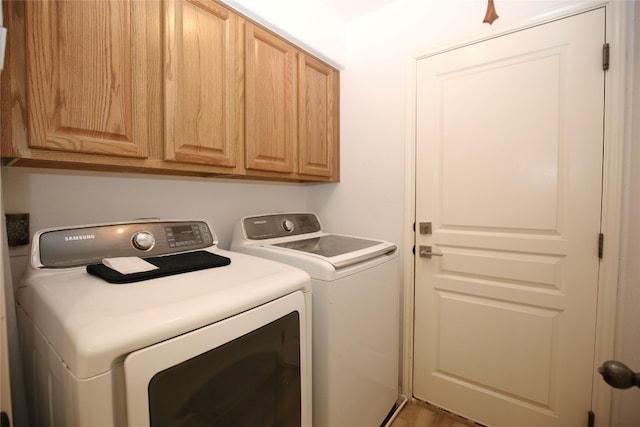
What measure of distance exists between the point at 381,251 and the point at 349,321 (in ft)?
1.41

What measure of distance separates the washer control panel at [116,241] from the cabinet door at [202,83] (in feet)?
1.04

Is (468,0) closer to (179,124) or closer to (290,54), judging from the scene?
(290,54)

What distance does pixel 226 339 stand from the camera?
0.74 meters

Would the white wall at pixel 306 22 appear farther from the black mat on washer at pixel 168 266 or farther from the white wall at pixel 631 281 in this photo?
the white wall at pixel 631 281

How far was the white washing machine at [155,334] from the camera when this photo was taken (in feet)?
1.89

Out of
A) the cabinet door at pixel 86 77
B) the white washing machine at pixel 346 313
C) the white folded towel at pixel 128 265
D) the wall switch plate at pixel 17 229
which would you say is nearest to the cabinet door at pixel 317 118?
the white washing machine at pixel 346 313

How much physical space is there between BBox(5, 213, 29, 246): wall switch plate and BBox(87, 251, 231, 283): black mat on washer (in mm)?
353

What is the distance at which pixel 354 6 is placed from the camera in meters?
1.84

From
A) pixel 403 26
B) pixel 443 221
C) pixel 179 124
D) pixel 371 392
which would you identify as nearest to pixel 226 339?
pixel 179 124

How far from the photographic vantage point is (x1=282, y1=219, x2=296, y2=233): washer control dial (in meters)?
1.80

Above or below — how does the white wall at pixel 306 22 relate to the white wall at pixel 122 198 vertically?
above

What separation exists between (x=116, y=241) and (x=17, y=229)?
35 centimetres

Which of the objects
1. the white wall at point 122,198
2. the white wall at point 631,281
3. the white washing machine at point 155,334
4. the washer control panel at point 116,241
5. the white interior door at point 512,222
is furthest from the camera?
the white interior door at point 512,222

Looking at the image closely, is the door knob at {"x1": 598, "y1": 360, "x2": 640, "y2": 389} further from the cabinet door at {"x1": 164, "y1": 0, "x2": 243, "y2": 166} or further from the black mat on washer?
the cabinet door at {"x1": 164, "y1": 0, "x2": 243, "y2": 166}
